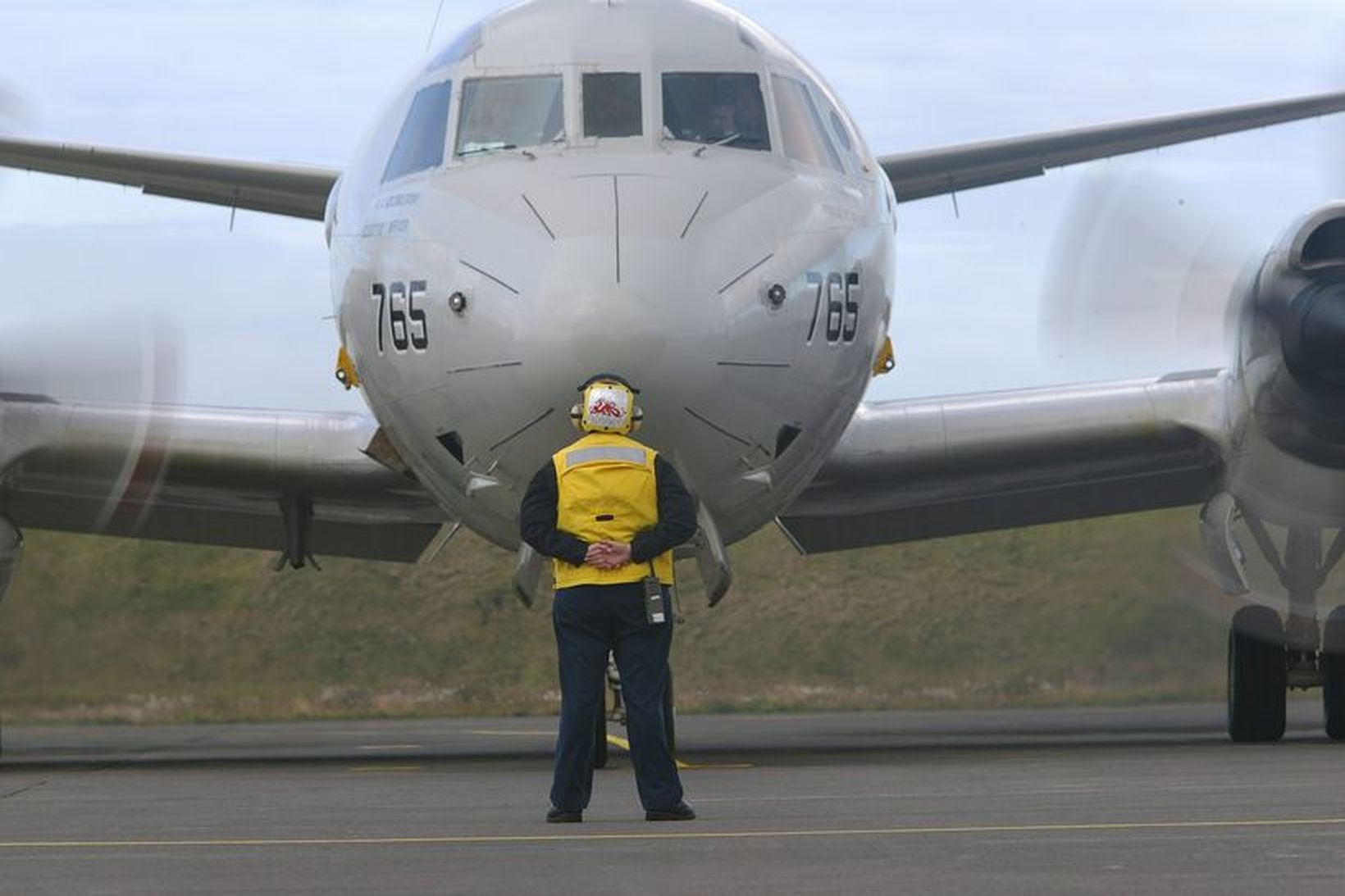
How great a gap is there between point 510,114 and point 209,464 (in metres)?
4.26

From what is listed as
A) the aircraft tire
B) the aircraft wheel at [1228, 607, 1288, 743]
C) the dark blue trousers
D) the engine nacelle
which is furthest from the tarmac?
the engine nacelle

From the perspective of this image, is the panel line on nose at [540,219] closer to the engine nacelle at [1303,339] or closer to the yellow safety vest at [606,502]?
the yellow safety vest at [606,502]

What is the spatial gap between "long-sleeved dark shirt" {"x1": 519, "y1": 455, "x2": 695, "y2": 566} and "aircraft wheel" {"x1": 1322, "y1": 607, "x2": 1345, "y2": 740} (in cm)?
817

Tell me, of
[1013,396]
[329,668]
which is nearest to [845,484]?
[1013,396]

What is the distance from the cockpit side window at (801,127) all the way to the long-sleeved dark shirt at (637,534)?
3.10 m

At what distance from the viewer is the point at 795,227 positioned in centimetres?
1218

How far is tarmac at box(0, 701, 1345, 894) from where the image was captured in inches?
294

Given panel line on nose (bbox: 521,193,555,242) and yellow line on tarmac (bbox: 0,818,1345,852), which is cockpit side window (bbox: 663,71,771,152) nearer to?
panel line on nose (bbox: 521,193,555,242)

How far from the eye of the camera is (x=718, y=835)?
8.92 m

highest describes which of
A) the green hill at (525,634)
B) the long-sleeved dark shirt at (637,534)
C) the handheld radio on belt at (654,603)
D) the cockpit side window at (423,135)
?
the cockpit side window at (423,135)

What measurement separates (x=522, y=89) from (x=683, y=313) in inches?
84.1

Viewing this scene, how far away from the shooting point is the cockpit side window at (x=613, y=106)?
490 inches

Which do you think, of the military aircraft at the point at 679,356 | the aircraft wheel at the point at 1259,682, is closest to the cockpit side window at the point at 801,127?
the military aircraft at the point at 679,356

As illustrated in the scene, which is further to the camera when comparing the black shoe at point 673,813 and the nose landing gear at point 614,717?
the nose landing gear at point 614,717
